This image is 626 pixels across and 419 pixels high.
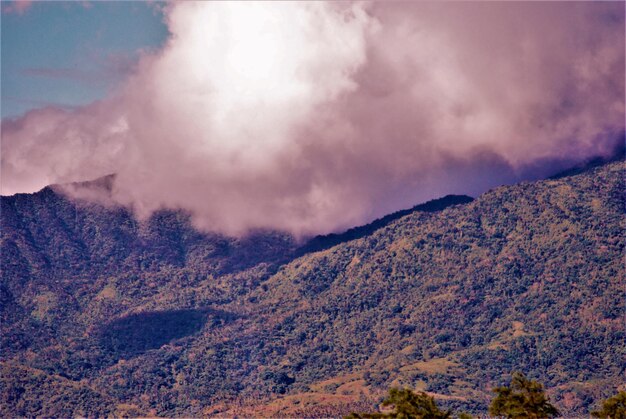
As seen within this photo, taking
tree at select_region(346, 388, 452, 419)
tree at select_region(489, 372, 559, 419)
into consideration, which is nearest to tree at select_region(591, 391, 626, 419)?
tree at select_region(489, 372, 559, 419)

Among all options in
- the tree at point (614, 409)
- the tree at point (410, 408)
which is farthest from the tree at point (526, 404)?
the tree at point (614, 409)

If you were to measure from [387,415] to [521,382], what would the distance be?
2871 centimetres

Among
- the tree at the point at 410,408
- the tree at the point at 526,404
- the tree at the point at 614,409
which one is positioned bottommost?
the tree at the point at 614,409

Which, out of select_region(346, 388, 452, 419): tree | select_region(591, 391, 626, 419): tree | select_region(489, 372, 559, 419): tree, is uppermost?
select_region(346, 388, 452, 419): tree

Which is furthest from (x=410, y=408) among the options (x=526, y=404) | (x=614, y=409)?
(x=614, y=409)

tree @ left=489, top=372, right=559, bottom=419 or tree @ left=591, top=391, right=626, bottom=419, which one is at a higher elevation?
tree @ left=489, top=372, right=559, bottom=419

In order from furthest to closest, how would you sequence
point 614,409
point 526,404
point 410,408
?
point 614,409 → point 526,404 → point 410,408

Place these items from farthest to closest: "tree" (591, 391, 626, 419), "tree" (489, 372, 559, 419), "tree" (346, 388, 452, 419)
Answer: "tree" (591, 391, 626, 419) → "tree" (489, 372, 559, 419) → "tree" (346, 388, 452, 419)

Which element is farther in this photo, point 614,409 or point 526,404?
point 614,409

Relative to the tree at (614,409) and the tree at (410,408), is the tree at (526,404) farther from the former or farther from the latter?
the tree at (614,409)

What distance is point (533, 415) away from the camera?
166625 mm

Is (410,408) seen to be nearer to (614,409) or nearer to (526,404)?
(526,404)

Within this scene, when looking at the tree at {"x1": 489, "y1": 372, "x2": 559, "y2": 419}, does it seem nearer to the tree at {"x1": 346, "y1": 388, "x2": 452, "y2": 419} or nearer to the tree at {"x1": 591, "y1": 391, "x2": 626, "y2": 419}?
the tree at {"x1": 346, "y1": 388, "x2": 452, "y2": 419}

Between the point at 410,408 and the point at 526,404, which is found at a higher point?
the point at 410,408
